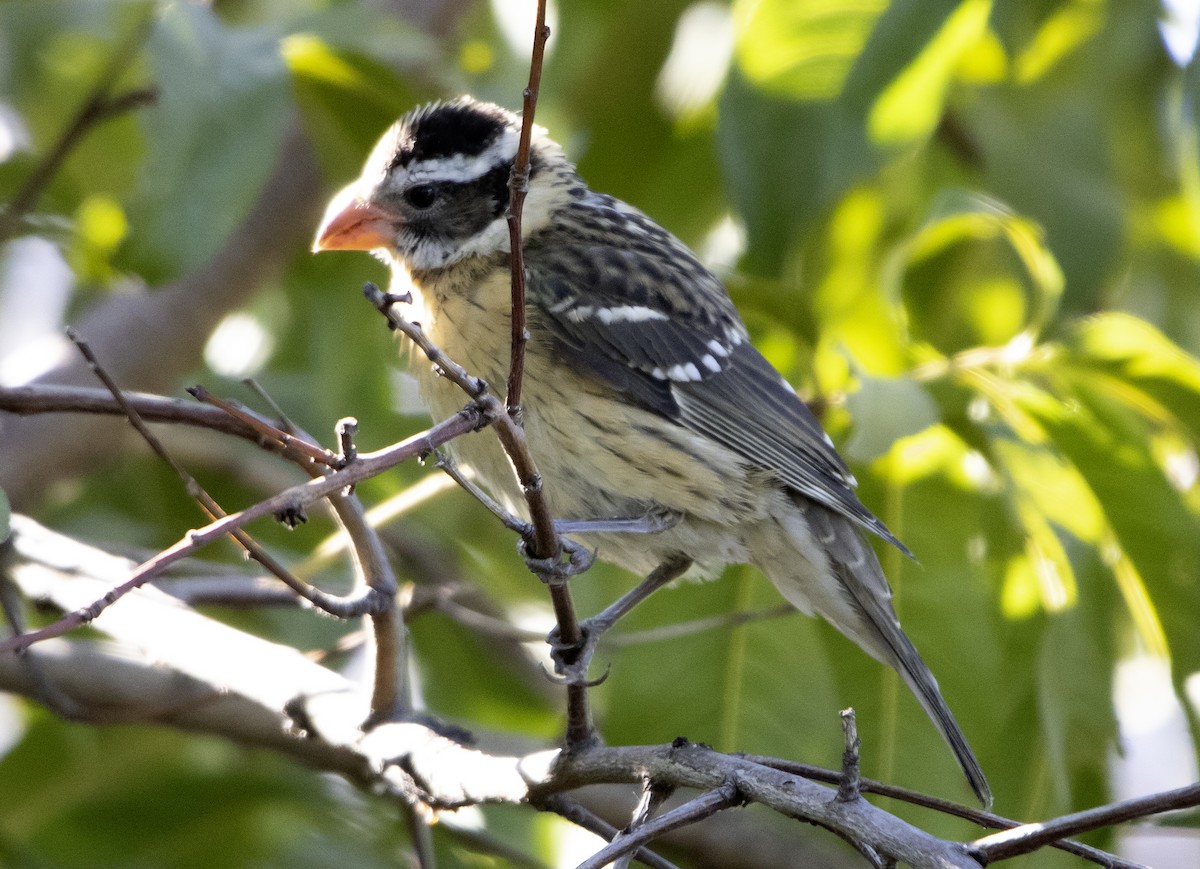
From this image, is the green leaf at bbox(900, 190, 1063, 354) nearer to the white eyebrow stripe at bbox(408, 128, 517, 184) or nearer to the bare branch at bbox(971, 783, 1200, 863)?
the white eyebrow stripe at bbox(408, 128, 517, 184)

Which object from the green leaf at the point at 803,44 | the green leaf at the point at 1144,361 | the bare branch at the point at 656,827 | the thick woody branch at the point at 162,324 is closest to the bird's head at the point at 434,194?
the thick woody branch at the point at 162,324

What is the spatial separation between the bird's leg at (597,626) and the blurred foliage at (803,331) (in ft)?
0.33

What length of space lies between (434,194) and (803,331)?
99cm

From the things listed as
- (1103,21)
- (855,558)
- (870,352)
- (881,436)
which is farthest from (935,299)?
(881,436)

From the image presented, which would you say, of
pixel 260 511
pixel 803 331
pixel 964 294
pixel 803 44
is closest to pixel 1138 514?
pixel 803 331

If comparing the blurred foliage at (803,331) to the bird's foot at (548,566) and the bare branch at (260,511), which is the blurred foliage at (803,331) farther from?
the bare branch at (260,511)

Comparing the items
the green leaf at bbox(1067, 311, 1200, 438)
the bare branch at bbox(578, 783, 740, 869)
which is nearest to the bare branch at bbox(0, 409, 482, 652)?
the bare branch at bbox(578, 783, 740, 869)

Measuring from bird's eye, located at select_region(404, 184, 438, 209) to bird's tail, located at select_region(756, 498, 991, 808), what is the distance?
1.17 m

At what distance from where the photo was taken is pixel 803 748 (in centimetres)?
Result: 307

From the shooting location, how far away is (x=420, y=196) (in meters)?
3.45

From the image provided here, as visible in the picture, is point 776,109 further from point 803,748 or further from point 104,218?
point 104,218

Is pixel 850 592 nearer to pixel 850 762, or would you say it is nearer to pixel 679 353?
pixel 679 353

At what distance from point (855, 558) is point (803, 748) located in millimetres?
438

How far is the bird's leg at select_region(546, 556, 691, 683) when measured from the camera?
2.46 m
